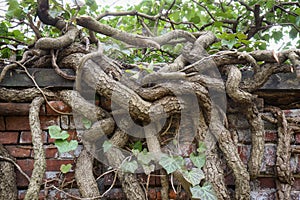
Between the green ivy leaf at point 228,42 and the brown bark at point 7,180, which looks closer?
the brown bark at point 7,180

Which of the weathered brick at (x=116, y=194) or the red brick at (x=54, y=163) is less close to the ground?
the red brick at (x=54, y=163)

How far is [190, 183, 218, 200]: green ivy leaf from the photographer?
1.19 meters

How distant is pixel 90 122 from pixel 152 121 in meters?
0.26

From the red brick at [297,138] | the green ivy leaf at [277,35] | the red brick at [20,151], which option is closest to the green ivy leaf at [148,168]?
the red brick at [20,151]

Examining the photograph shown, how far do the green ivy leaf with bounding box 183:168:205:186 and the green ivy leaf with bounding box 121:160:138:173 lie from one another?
0.66 ft

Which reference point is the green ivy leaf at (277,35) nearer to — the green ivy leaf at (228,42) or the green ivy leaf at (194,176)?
the green ivy leaf at (228,42)

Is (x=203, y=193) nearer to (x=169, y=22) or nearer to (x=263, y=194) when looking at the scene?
(x=263, y=194)

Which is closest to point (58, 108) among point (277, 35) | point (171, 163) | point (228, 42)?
point (171, 163)

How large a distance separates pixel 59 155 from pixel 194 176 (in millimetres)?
588

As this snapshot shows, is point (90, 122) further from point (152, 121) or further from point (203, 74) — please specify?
point (203, 74)

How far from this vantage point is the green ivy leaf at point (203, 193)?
119 centimetres

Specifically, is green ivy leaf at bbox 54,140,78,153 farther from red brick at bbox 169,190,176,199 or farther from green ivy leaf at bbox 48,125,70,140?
red brick at bbox 169,190,176,199

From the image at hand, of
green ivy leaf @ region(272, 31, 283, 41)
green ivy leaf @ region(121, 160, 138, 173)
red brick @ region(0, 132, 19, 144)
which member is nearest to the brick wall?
red brick @ region(0, 132, 19, 144)

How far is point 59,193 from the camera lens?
1.32 m
